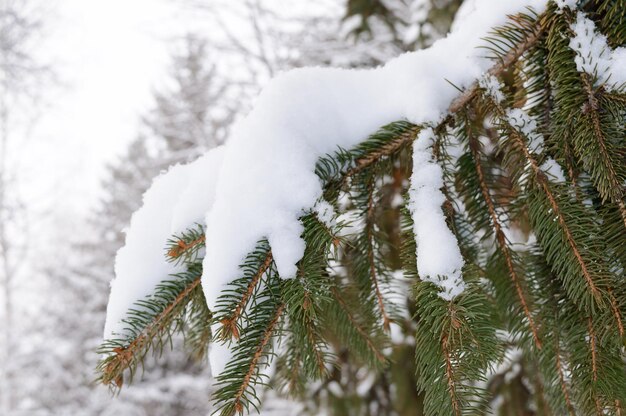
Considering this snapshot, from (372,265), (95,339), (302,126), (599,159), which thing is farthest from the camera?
(95,339)

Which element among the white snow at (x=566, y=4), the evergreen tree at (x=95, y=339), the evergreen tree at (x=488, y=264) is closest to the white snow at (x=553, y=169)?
the evergreen tree at (x=488, y=264)

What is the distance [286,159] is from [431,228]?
1.09ft

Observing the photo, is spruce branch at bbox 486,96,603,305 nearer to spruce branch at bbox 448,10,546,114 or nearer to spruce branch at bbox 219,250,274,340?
spruce branch at bbox 448,10,546,114

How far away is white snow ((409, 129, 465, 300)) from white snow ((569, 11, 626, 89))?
0.31 metres

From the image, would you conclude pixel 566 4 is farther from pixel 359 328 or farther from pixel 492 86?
pixel 359 328

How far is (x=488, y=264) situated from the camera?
1.12 metres

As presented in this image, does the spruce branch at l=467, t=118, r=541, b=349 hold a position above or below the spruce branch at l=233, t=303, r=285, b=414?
below

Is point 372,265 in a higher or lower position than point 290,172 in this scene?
lower

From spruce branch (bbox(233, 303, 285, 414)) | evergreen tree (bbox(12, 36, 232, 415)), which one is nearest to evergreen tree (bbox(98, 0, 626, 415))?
spruce branch (bbox(233, 303, 285, 414))

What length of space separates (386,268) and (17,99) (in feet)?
41.1

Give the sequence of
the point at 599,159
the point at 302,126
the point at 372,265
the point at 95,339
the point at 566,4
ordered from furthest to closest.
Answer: the point at 95,339
the point at 372,265
the point at 302,126
the point at 566,4
the point at 599,159

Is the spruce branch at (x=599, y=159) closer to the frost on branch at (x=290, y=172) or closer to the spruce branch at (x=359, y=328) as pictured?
the frost on branch at (x=290, y=172)

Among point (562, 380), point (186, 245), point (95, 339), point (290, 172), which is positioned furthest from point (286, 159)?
point (95, 339)

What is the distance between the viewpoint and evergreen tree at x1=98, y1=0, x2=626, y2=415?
78 cm
